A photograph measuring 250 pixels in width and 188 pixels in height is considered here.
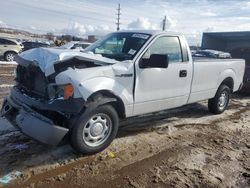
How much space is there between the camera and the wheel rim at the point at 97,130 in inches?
176

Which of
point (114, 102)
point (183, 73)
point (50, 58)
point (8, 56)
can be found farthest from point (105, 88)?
point (8, 56)

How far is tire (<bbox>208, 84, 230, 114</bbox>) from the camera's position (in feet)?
24.3

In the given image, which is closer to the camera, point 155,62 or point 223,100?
point 155,62

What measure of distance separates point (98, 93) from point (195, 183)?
185 cm

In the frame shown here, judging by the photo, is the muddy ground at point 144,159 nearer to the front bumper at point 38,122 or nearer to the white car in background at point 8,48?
the front bumper at point 38,122

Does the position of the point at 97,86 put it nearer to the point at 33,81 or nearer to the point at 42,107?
the point at 42,107

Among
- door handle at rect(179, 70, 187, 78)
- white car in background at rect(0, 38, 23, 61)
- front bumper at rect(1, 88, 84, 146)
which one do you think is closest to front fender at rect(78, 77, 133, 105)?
front bumper at rect(1, 88, 84, 146)

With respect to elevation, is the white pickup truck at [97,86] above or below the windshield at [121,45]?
below

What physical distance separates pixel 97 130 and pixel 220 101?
4184mm

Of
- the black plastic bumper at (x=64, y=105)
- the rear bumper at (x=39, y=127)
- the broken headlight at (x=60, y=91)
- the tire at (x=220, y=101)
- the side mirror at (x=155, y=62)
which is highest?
the side mirror at (x=155, y=62)

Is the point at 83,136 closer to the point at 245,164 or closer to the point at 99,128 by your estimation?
the point at 99,128

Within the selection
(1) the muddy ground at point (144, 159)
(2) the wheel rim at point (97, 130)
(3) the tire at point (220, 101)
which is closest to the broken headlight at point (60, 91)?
(2) the wheel rim at point (97, 130)

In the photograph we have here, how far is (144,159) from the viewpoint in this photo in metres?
4.64

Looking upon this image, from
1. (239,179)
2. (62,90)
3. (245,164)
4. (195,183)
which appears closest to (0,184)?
(62,90)
